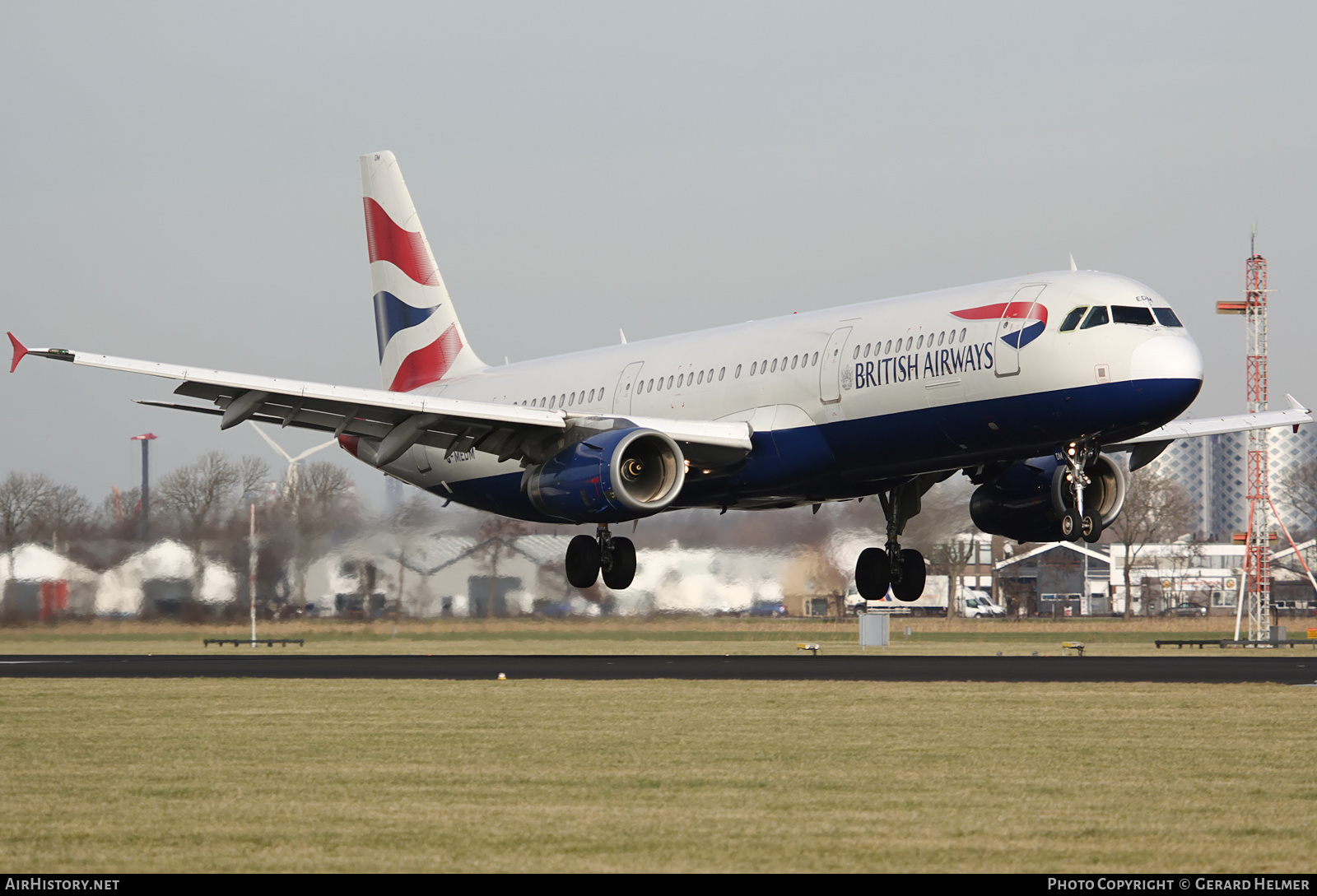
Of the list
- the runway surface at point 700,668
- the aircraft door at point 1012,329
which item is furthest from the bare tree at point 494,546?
the aircraft door at point 1012,329

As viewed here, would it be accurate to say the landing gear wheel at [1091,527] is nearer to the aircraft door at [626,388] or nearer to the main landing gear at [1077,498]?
the main landing gear at [1077,498]

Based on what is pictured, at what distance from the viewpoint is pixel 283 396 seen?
1371 inches

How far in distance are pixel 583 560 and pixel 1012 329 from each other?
41.4 ft

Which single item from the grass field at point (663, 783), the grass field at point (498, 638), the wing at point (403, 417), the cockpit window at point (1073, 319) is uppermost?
the cockpit window at point (1073, 319)

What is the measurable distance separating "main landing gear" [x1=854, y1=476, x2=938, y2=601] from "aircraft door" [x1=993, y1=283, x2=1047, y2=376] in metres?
9.59

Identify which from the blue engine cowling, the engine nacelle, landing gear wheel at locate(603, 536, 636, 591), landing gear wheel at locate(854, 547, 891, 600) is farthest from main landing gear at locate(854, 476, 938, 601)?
the blue engine cowling

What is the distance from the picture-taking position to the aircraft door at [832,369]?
32625 millimetres

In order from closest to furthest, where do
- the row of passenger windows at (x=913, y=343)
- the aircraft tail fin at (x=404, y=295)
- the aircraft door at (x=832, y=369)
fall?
the row of passenger windows at (x=913, y=343), the aircraft door at (x=832, y=369), the aircraft tail fin at (x=404, y=295)

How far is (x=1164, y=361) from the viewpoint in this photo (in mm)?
28969

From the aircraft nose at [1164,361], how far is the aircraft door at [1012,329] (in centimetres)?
205

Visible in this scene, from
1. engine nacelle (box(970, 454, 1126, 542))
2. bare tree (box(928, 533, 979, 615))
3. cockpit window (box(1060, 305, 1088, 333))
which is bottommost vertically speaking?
bare tree (box(928, 533, 979, 615))

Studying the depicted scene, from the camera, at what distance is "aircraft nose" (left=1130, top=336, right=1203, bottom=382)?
1138 inches

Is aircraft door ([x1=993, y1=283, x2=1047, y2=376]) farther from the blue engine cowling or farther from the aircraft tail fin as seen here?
the aircraft tail fin
